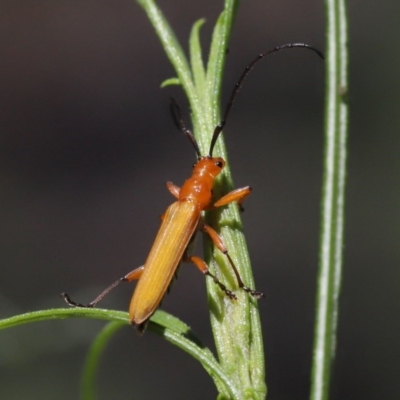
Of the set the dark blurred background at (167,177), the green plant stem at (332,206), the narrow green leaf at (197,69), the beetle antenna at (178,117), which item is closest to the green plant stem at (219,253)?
the narrow green leaf at (197,69)

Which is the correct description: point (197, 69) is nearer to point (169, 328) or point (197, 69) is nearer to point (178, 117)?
point (169, 328)

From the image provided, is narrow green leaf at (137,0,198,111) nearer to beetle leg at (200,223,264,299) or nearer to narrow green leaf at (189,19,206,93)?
narrow green leaf at (189,19,206,93)

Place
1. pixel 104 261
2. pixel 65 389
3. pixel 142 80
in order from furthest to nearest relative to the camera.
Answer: pixel 142 80 → pixel 104 261 → pixel 65 389

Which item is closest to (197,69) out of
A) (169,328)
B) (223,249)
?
(223,249)

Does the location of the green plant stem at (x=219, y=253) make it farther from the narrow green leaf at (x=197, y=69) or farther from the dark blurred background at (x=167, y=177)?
the dark blurred background at (x=167, y=177)

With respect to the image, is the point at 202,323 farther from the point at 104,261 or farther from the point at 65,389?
the point at 65,389

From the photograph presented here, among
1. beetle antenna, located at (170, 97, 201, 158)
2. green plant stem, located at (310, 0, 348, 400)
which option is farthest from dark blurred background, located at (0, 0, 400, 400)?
green plant stem, located at (310, 0, 348, 400)

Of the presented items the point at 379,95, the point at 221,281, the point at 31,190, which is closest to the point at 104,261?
the point at 31,190
